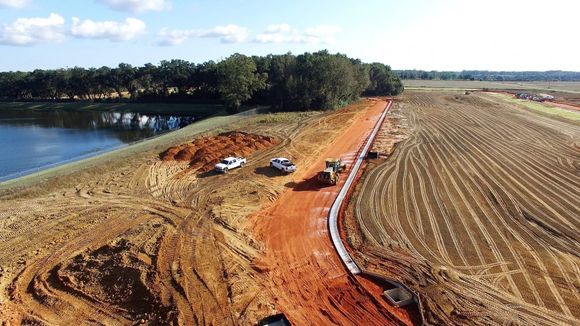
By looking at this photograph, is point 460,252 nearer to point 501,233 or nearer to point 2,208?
point 501,233

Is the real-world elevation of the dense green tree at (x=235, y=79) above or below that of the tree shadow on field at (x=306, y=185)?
above

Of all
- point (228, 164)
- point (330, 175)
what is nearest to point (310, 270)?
point (330, 175)

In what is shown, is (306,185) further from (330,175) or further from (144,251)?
(144,251)

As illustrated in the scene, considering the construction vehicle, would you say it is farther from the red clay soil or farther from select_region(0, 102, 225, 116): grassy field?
select_region(0, 102, 225, 116): grassy field

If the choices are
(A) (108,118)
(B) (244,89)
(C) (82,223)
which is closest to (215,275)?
(C) (82,223)

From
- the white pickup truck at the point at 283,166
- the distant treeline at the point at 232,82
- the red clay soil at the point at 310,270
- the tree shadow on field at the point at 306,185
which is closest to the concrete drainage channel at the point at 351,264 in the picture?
the red clay soil at the point at 310,270

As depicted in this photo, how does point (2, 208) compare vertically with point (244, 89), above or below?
below

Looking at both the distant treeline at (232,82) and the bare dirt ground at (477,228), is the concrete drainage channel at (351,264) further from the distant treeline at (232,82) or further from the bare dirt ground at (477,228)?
the distant treeline at (232,82)

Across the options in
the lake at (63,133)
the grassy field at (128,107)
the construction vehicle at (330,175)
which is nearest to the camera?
the construction vehicle at (330,175)
